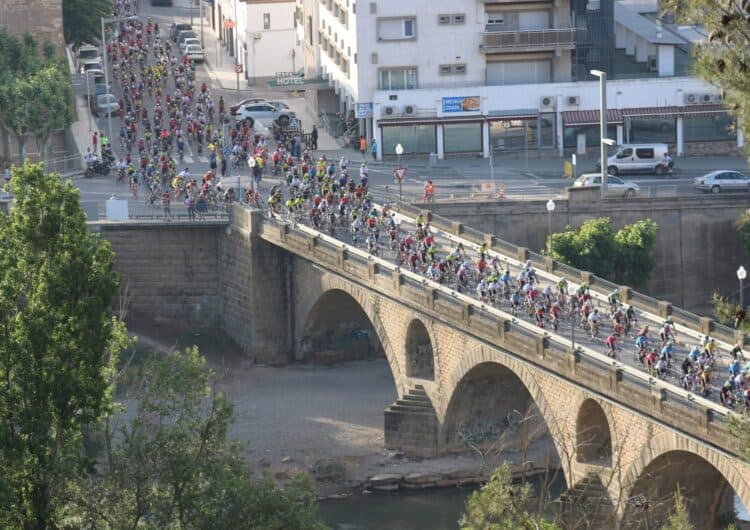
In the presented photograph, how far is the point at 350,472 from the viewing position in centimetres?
8594

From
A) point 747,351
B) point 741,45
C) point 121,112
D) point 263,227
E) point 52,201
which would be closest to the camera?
point 741,45

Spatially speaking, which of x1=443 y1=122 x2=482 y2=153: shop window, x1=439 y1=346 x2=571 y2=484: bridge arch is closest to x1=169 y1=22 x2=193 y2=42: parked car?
x1=443 y1=122 x2=482 y2=153: shop window

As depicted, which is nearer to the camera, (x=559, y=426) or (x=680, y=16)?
(x=680, y=16)

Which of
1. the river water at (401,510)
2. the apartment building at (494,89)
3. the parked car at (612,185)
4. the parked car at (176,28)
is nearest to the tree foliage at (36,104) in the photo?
the apartment building at (494,89)

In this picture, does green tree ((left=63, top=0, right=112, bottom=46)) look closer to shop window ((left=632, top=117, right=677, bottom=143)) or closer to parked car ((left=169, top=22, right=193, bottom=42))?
parked car ((left=169, top=22, right=193, bottom=42))

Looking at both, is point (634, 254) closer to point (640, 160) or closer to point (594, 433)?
point (640, 160)

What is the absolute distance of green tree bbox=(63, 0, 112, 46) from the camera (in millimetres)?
138625

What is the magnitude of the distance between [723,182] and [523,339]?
103 feet

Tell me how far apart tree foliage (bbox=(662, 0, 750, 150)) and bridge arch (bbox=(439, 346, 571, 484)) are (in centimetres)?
4386

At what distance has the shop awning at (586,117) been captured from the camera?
378 feet

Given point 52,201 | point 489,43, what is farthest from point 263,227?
point 52,201

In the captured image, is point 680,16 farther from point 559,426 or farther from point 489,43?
point 489,43

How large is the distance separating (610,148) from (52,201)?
61993 mm

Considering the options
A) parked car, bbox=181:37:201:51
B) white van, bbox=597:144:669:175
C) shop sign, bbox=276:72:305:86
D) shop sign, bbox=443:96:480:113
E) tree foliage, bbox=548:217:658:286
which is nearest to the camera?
tree foliage, bbox=548:217:658:286
